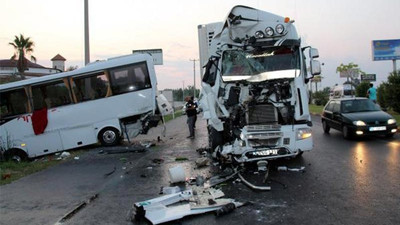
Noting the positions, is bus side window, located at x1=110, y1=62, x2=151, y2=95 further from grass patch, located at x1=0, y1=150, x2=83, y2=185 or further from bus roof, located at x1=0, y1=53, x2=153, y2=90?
grass patch, located at x1=0, y1=150, x2=83, y2=185

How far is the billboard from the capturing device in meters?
37.9

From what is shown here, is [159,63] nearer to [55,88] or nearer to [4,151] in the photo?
[55,88]

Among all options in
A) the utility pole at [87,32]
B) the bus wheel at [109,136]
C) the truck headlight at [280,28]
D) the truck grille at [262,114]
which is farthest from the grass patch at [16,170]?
the truck headlight at [280,28]

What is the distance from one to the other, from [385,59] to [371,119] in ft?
94.4

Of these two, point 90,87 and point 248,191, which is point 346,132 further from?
point 90,87

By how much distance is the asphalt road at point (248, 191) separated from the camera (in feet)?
17.6

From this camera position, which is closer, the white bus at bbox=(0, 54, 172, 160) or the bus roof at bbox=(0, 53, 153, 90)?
the white bus at bbox=(0, 54, 172, 160)

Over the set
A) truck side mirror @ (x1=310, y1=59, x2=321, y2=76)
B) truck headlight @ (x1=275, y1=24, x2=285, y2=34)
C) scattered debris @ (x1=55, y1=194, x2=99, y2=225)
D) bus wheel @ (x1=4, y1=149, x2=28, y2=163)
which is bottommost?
bus wheel @ (x1=4, y1=149, x2=28, y2=163)

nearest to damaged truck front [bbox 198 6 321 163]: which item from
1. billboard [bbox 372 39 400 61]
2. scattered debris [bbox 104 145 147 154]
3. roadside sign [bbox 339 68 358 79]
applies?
scattered debris [bbox 104 145 147 154]

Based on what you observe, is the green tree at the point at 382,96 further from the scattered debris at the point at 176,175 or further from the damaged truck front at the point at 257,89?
the scattered debris at the point at 176,175

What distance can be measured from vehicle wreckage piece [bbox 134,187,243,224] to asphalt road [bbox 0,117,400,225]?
6.1 inches

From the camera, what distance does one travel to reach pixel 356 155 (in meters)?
10.3

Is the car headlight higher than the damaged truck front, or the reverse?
the damaged truck front

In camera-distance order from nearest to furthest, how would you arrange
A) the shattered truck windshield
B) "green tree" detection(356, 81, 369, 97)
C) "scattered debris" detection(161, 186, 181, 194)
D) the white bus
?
"scattered debris" detection(161, 186, 181, 194) → the shattered truck windshield → the white bus → "green tree" detection(356, 81, 369, 97)
